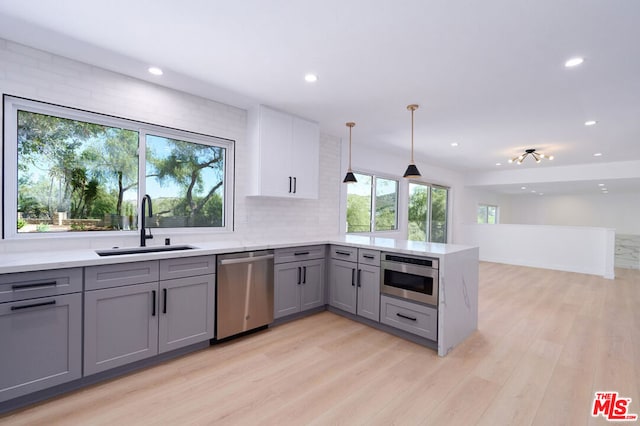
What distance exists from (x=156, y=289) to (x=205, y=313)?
19.5 inches

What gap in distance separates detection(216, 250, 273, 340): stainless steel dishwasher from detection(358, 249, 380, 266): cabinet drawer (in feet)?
3.34

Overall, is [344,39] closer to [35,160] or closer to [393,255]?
[393,255]

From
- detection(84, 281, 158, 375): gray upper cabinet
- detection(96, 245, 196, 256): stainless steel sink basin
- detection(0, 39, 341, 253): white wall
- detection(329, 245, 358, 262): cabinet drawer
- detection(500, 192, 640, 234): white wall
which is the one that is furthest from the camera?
detection(500, 192, 640, 234): white wall

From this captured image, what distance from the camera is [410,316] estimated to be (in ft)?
9.17

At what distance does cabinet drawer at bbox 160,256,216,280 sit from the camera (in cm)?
234

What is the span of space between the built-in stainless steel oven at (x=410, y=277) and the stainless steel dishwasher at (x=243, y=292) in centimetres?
122

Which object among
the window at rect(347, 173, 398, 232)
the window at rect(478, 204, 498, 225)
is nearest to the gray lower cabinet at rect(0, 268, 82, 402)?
the window at rect(347, 173, 398, 232)

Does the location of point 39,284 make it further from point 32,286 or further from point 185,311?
point 185,311

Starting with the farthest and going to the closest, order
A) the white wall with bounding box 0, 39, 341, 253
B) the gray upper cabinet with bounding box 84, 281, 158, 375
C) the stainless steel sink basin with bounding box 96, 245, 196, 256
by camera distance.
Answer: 1. the stainless steel sink basin with bounding box 96, 245, 196, 256
2. the white wall with bounding box 0, 39, 341, 253
3. the gray upper cabinet with bounding box 84, 281, 158, 375

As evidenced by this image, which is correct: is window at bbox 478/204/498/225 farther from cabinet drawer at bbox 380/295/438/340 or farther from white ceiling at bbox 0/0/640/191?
cabinet drawer at bbox 380/295/438/340

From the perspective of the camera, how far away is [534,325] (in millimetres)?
3256

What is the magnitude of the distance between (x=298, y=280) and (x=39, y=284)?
216 centimetres
